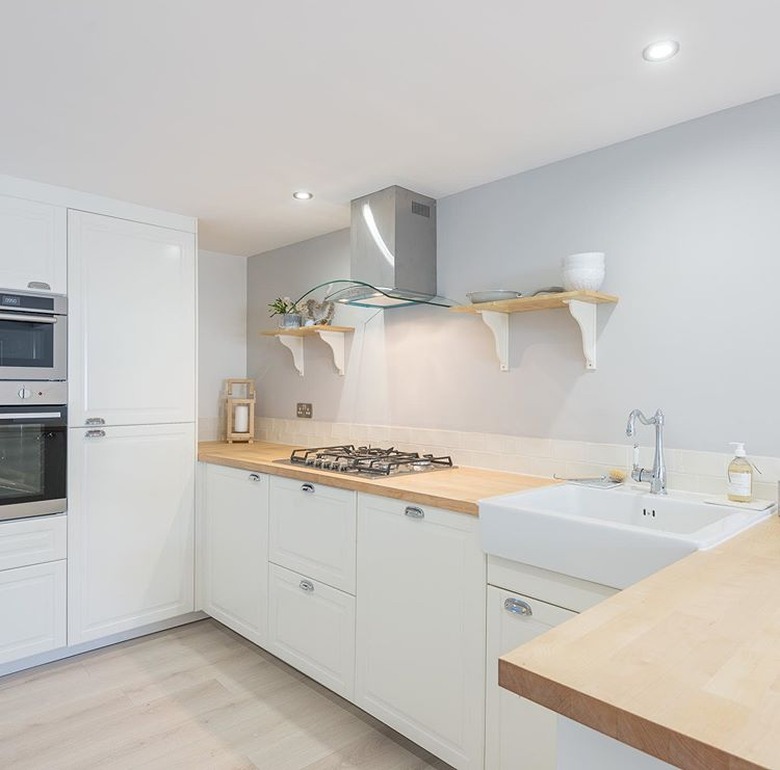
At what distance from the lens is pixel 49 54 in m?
1.65

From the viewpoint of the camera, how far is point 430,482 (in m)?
2.21

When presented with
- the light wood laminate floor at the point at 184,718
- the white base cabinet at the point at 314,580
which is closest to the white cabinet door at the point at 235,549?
the white base cabinet at the point at 314,580

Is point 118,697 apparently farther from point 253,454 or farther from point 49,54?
point 49,54

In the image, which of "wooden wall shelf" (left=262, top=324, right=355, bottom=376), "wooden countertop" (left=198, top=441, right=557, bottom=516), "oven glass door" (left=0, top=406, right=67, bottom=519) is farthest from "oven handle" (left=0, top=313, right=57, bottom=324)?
"wooden wall shelf" (left=262, top=324, right=355, bottom=376)

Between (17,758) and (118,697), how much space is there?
43cm

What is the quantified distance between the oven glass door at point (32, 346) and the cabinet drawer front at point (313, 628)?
135cm

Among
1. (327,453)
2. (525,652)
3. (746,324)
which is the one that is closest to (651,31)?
(746,324)

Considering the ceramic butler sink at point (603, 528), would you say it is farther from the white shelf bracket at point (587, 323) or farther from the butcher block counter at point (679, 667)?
the white shelf bracket at point (587, 323)

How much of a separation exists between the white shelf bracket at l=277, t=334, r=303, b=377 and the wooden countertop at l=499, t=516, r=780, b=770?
2.72 metres

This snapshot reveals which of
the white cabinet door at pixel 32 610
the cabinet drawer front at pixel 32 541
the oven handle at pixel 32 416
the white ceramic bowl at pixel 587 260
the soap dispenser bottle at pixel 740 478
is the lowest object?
the white cabinet door at pixel 32 610

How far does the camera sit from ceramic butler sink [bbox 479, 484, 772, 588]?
56.3 inches

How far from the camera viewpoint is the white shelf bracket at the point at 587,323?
85.4 inches

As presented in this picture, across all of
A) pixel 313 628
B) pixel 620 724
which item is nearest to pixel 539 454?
pixel 313 628

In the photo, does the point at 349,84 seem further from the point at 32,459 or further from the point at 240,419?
the point at 240,419
